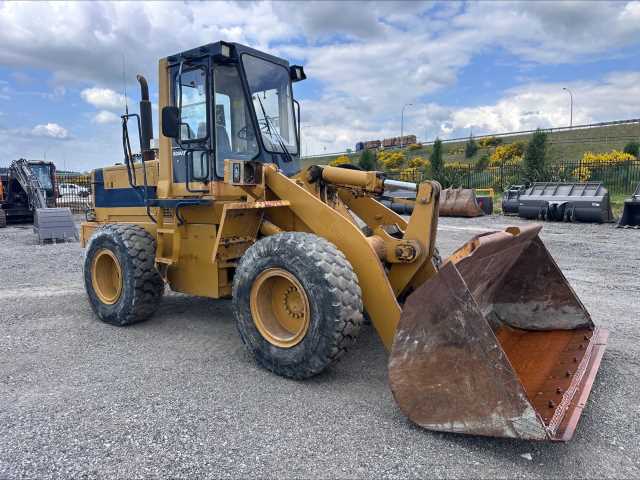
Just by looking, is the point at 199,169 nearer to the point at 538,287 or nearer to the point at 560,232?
the point at 538,287

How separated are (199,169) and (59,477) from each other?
3042 millimetres

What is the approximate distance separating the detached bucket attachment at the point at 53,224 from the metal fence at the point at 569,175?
19.0m

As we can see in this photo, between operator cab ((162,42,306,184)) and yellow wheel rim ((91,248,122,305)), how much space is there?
1283 millimetres

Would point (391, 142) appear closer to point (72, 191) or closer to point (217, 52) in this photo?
point (72, 191)

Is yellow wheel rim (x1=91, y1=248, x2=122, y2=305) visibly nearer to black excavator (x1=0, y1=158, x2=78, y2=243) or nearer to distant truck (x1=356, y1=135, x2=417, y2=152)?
black excavator (x1=0, y1=158, x2=78, y2=243)

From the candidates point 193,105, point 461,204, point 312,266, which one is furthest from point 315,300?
point 461,204

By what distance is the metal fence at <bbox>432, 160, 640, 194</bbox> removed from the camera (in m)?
22.7

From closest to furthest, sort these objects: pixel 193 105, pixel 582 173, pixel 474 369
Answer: pixel 474 369, pixel 193 105, pixel 582 173

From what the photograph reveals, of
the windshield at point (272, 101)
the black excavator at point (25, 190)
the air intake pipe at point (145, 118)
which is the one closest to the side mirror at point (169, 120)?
the air intake pipe at point (145, 118)

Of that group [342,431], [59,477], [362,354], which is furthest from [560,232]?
[59,477]

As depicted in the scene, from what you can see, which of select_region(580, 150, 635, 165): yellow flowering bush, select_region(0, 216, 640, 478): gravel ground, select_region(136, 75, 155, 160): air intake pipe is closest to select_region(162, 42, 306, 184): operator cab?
select_region(136, 75, 155, 160): air intake pipe

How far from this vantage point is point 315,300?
3.61m

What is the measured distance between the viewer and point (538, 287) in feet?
14.9

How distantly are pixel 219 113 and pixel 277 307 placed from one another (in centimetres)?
204
